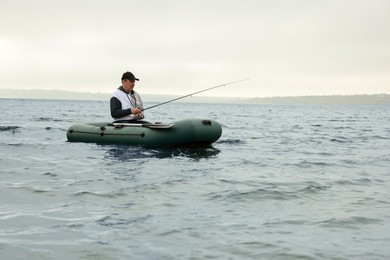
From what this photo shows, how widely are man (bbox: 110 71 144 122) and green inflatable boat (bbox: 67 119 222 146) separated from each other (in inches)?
15.2

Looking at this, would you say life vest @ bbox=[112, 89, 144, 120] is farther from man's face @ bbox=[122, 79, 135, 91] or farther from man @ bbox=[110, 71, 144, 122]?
man's face @ bbox=[122, 79, 135, 91]

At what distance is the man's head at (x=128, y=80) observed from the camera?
12.7 meters

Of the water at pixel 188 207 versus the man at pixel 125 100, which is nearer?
the water at pixel 188 207

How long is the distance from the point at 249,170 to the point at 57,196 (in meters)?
4.71

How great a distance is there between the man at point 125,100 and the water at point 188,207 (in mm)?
1361

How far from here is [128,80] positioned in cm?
1272

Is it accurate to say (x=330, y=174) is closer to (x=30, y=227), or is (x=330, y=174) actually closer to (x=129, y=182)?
(x=129, y=182)

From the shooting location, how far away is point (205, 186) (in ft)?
26.7

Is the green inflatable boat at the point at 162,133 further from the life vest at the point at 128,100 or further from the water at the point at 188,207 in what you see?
the water at the point at 188,207

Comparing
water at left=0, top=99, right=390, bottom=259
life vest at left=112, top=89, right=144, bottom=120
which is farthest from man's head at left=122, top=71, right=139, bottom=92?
water at left=0, top=99, right=390, bottom=259

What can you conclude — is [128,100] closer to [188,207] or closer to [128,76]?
[128,76]

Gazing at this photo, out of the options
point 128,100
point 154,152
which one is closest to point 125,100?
point 128,100

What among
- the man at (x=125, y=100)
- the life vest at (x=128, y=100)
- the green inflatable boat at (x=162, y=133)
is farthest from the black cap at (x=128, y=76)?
the green inflatable boat at (x=162, y=133)

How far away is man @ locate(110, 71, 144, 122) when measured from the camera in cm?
1273
